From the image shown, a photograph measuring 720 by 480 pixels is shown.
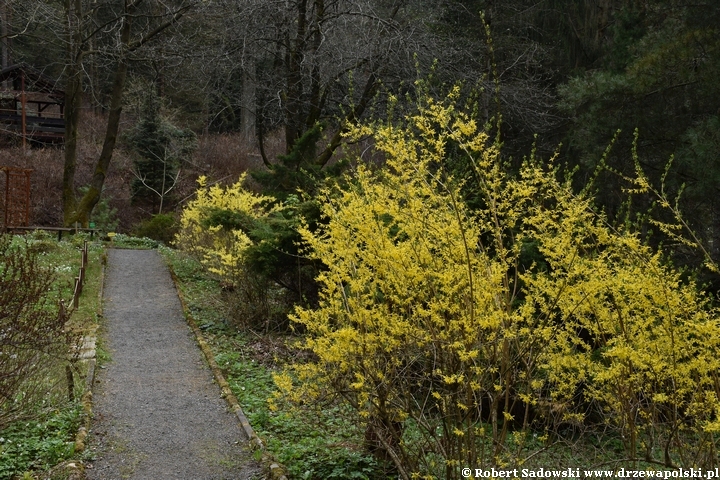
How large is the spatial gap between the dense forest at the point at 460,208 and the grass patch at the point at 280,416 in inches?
9.3

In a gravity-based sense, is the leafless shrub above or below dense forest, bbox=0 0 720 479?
below

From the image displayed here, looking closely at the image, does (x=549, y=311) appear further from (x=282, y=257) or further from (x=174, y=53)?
(x=174, y=53)

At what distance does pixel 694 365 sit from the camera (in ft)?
13.5

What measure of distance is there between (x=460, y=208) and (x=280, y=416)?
3.58 m

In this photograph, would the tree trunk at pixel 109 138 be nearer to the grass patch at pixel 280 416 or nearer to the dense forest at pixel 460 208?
the dense forest at pixel 460 208

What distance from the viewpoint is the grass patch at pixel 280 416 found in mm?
5555

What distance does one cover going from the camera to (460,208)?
13.9ft

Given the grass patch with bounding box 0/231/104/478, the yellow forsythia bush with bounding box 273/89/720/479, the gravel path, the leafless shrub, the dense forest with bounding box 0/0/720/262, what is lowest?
the gravel path

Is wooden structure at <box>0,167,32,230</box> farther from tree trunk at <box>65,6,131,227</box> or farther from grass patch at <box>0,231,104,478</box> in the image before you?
grass patch at <box>0,231,104,478</box>

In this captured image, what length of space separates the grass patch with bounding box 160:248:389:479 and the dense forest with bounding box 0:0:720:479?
0.78 ft

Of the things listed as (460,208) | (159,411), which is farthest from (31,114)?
(460,208)

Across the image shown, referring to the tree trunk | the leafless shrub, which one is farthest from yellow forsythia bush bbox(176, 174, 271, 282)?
the leafless shrub

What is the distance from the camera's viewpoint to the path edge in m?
5.60

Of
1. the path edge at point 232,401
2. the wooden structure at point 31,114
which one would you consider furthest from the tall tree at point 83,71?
the path edge at point 232,401
